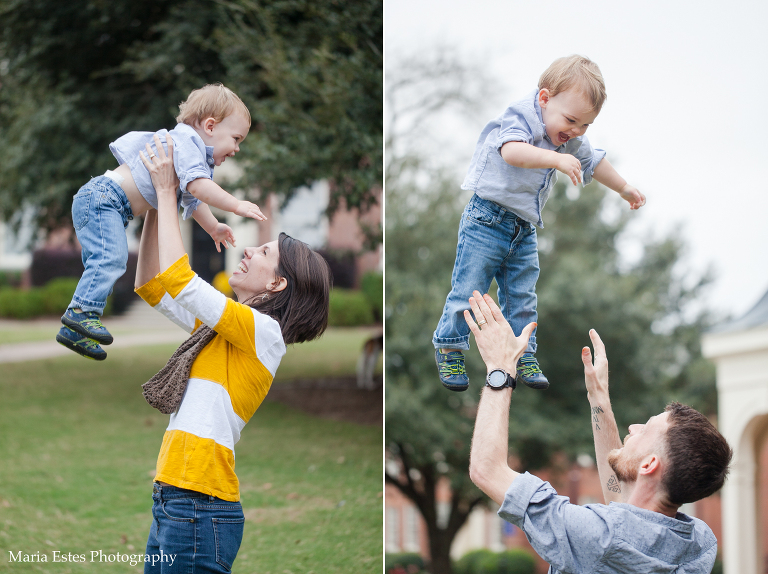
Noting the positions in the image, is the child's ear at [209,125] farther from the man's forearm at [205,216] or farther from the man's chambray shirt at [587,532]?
the man's chambray shirt at [587,532]

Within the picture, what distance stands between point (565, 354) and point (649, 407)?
72.1 inches

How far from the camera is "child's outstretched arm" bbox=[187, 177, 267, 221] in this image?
2.62m

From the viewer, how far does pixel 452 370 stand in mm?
2822

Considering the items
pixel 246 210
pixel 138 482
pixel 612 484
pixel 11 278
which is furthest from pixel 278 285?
pixel 11 278

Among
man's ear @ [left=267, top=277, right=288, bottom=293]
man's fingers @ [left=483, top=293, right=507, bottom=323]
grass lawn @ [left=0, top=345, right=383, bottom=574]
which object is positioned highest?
man's ear @ [left=267, top=277, right=288, bottom=293]

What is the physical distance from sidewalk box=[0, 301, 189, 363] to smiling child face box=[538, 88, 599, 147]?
13.3 meters

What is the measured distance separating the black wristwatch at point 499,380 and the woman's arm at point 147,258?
1.30 meters

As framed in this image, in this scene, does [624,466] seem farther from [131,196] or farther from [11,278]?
[11,278]

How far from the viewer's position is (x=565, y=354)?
14695mm

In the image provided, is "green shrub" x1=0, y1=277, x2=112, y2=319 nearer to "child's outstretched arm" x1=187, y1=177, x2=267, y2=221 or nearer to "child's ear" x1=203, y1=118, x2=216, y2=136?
"child's ear" x1=203, y1=118, x2=216, y2=136

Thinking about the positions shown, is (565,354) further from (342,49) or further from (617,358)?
(342,49)

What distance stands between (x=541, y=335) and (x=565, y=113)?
41.0ft

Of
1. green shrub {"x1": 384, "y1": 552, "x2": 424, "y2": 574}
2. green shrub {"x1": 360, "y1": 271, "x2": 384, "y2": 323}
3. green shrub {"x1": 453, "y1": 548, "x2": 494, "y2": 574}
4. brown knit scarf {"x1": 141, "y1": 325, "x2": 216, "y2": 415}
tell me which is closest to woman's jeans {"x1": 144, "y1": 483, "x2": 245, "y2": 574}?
brown knit scarf {"x1": 141, "y1": 325, "x2": 216, "y2": 415}

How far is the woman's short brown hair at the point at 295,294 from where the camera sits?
279cm
